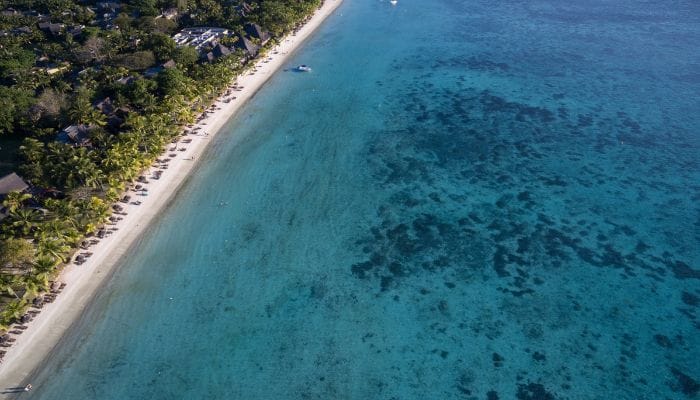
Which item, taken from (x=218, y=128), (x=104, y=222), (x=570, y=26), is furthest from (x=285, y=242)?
(x=570, y=26)

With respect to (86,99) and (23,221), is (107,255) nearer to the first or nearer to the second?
(23,221)

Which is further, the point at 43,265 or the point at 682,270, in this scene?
the point at 682,270

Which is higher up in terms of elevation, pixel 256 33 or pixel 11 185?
pixel 256 33

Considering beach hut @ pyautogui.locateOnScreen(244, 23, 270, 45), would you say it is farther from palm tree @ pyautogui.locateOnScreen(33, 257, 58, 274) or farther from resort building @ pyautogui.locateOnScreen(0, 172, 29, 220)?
Answer: palm tree @ pyautogui.locateOnScreen(33, 257, 58, 274)

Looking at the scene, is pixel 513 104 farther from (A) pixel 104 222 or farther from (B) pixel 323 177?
(A) pixel 104 222

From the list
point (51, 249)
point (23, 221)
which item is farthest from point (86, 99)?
point (51, 249)

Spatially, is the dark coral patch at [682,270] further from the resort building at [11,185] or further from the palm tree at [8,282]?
the resort building at [11,185]

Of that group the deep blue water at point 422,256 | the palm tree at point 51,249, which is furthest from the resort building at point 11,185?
the deep blue water at point 422,256
